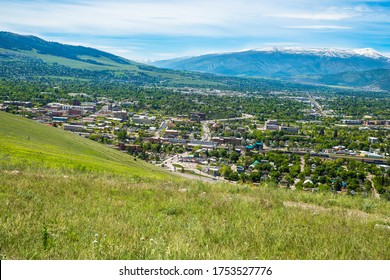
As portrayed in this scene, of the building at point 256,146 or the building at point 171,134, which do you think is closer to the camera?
the building at point 256,146

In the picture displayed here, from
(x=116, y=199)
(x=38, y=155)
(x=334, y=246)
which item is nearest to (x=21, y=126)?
(x=38, y=155)

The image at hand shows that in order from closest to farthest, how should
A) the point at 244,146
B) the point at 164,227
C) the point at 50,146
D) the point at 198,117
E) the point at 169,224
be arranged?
1. the point at 164,227
2. the point at 169,224
3. the point at 50,146
4. the point at 244,146
5. the point at 198,117

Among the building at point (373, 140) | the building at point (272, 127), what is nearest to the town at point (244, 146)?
the building at point (373, 140)

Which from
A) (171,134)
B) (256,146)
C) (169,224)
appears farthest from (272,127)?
(169,224)

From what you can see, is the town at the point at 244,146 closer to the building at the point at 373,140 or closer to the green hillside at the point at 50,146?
the building at the point at 373,140

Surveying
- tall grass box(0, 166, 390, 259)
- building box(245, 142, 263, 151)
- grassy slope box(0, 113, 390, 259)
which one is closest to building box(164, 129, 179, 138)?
building box(245, 142, 263, 151)

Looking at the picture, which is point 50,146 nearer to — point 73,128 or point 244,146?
point 244,146
